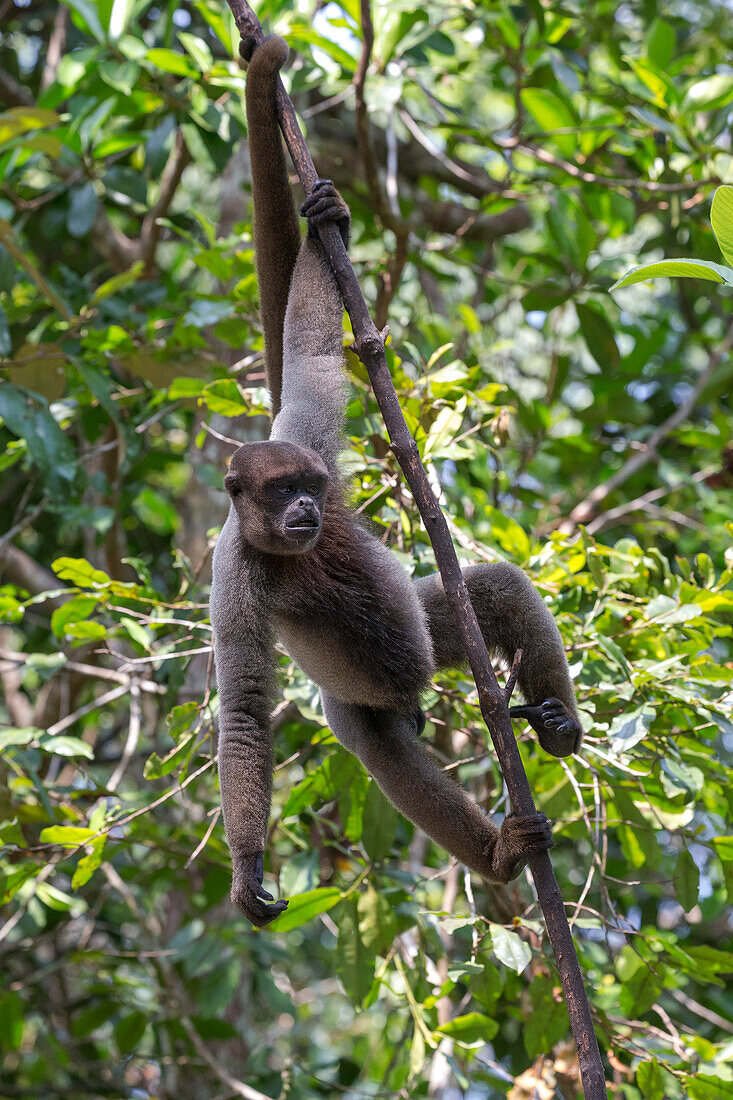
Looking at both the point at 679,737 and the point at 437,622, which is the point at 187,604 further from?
the point at 679,737

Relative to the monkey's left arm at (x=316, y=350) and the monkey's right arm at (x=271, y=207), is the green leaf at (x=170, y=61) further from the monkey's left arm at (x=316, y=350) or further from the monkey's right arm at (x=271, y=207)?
the monkey's left arm at (x=316, y=350)

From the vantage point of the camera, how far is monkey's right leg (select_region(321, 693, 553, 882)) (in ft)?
9.97

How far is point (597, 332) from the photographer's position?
5820 millimetres

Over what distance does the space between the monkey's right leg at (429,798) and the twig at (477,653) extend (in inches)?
6.2

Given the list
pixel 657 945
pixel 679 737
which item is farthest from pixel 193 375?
pixel 657 945

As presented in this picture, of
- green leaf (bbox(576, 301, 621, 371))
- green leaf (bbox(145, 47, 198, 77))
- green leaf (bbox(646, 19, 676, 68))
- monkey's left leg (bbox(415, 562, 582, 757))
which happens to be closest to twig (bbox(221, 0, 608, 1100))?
monkey's left leg (bbox(415, 562, 582, 757))

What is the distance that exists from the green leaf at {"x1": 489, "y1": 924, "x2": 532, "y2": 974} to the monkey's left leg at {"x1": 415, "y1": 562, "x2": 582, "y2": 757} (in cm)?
62

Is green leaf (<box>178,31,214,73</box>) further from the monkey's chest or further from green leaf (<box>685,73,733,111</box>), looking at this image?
the monkey's chest

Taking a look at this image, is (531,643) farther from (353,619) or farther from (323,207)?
(323,207)

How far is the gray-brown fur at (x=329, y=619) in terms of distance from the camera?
3.16m

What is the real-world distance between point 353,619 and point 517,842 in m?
0.88

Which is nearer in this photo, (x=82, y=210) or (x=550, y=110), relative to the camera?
(x=82, y=210)

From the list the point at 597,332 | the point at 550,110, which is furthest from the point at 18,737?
the point at 550,110

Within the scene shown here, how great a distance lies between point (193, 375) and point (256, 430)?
0.69m
